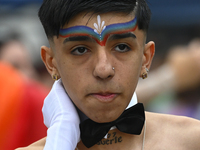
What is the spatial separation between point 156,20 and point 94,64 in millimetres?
2829

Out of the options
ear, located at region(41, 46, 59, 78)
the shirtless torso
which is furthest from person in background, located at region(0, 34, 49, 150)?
ear, located at region(41, 46, 59, 78)

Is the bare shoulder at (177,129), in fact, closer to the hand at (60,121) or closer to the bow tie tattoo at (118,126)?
the bow tie tattoo at (118,126)


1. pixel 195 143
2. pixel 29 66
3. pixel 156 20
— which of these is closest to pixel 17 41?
pixel 29 66

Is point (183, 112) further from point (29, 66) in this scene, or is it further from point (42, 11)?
point (42, 11)

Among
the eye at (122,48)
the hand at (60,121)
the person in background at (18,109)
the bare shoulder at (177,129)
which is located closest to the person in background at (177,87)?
the person in background at (18,109)

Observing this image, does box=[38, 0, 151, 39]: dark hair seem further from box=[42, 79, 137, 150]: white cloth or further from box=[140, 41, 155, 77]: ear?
box=[42, 79, 137, 150]: white cloth

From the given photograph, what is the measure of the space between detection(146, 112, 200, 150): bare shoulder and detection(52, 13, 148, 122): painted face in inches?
17.2

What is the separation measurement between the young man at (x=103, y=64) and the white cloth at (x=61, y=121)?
0.02m

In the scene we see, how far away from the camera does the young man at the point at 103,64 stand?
1.61m

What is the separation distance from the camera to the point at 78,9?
5.28ft

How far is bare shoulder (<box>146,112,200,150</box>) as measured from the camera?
1882 millimetres

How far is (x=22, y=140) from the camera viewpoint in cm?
299

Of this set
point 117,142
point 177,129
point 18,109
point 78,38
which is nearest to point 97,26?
point 78,38

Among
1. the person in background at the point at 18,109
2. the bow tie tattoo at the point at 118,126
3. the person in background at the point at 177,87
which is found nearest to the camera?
the bow tie tattoo at the point at 118,126
